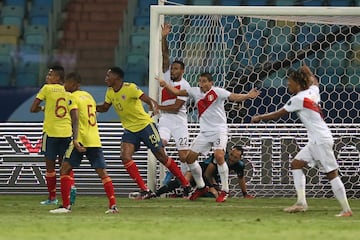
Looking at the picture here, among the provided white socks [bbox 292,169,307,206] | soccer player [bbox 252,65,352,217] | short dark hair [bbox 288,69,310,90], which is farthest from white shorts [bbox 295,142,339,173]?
short dark hair [bbox 288,69,310,90]

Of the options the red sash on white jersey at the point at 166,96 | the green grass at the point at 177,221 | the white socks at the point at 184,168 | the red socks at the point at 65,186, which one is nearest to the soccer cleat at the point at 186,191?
the white socks at the point at 184,168

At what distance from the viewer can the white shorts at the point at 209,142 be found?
631 inches

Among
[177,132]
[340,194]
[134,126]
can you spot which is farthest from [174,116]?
[340,194]

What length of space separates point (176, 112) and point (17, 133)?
2995 mm

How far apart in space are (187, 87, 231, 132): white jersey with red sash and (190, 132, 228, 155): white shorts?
71 millimetres

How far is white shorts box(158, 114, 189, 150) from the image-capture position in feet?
55.2

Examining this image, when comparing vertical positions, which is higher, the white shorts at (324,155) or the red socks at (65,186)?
the white shorts at (324,155)

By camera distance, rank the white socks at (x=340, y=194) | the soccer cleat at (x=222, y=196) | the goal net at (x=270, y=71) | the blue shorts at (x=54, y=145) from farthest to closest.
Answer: the goal net at (x=270, y=71) < the soccer cleat at (x=222, y=196) < the blue shorts at (x=54, y=145) < the white socks at (x=340, y=194)

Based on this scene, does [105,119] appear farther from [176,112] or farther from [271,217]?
[271,217]

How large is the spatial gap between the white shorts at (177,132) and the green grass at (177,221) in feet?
4.55

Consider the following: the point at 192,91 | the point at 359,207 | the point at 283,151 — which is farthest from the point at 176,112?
the point at 359,207

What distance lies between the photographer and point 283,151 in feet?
58.1

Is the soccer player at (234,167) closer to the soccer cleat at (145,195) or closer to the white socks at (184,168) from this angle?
the white socks at (184,168)

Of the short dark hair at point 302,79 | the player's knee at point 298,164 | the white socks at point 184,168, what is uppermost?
the short dark hair at point 302,79
